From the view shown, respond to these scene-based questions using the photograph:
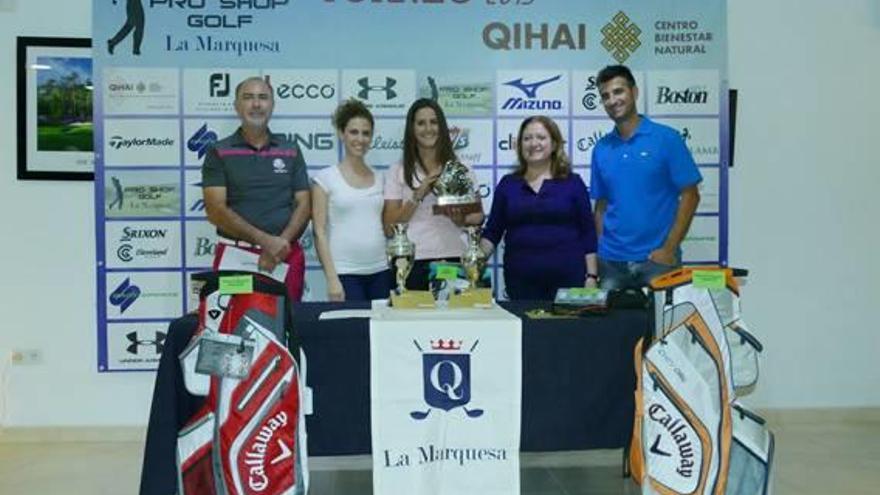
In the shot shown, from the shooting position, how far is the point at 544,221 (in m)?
3.76

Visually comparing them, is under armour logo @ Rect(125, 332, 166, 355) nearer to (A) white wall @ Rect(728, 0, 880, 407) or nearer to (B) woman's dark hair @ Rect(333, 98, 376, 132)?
(B) woman's dark hair @ Rect(333, 98, 376, 132)

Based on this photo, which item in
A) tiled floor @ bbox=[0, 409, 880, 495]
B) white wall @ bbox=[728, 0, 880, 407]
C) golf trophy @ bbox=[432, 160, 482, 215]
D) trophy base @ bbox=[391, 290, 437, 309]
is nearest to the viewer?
trophy base @ bbox=[391, 290, 437, 309]

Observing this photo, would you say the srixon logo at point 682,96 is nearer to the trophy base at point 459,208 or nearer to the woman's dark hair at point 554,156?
the woman's dark hair at point 554,156

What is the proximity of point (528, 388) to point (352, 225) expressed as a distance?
1.39m

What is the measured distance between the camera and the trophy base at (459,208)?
3.76m

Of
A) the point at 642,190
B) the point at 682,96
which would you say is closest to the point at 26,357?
the point at 642,190

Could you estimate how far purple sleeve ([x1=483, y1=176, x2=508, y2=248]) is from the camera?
12.7 ft

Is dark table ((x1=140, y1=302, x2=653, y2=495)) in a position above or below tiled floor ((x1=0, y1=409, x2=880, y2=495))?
above

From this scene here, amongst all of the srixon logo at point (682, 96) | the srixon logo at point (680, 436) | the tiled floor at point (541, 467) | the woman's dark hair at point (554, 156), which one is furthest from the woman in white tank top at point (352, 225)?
the srixon logo at point (680, 436)

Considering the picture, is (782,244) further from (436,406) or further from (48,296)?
(48,296)

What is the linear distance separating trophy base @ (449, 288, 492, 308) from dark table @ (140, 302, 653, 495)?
216 mm

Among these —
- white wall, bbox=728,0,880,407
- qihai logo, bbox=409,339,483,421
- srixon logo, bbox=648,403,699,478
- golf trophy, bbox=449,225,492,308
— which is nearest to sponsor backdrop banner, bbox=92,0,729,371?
white wall, bbox=728,0,880,407

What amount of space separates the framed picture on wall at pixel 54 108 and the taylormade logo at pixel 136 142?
0.12 m

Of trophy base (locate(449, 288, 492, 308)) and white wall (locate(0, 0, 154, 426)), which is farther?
white wall (locate(0, 0, 154, 426))
